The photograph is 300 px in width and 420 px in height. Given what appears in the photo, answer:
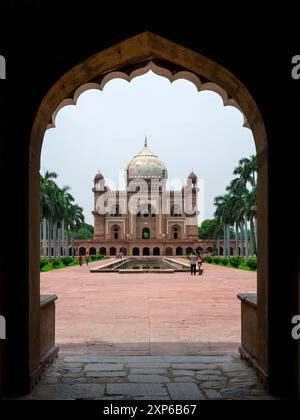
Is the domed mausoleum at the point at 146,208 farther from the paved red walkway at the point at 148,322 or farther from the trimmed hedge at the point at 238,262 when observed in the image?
the paved red walkway at the point at 148,322

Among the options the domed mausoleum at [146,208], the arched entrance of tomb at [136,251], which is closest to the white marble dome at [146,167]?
the domed mausoleum at [146,208]

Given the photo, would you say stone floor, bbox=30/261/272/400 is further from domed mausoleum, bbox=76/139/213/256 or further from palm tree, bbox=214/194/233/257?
domed mausoleum, bbox=76/139/213/256

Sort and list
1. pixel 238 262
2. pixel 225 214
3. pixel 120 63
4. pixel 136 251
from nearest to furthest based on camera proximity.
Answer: pixel 120 63 → pixel 238 262 → pixel 225 214 → pixel 136 251

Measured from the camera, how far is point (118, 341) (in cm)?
592

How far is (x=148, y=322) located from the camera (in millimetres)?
7328

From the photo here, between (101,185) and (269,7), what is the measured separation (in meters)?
58.9

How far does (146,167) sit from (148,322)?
55743 mm

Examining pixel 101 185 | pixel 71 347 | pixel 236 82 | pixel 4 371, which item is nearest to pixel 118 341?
pixel 71 347

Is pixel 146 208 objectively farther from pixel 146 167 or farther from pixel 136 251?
pixel 136 251

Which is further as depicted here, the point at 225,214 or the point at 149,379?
the point at 225,214

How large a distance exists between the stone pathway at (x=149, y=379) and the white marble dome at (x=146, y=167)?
57.2 m

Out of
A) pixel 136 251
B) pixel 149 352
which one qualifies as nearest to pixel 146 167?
pixel 136 251

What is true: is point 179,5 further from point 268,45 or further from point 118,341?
point 118,341

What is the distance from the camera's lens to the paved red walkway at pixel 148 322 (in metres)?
5.59
